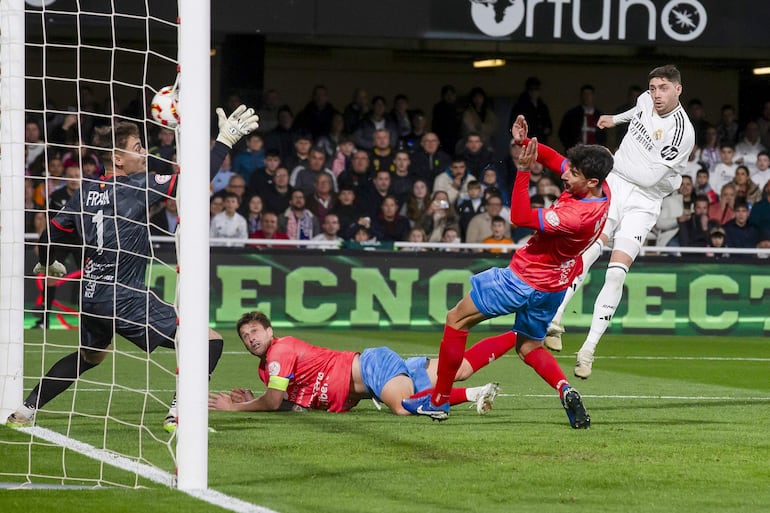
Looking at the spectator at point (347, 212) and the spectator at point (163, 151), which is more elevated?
the spectator at point (163, 151)

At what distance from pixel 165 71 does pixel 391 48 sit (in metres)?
3.80

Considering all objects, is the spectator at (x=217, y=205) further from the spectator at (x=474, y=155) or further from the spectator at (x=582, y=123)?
the spectator at (x=582, y=123)

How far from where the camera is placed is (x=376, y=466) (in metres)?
6.95

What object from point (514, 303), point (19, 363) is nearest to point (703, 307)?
point (514, 303)

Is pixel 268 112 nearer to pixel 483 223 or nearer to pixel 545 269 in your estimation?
pixel 483 223

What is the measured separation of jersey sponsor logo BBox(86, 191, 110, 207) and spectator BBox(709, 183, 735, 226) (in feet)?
41.2

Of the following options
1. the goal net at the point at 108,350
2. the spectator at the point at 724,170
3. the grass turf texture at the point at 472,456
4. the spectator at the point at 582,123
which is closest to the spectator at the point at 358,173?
the spectator at the point at 582,123

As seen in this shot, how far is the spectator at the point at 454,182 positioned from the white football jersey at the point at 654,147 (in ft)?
25.2

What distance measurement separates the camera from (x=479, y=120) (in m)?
20.5

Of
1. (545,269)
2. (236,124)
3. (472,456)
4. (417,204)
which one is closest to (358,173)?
(417,204)

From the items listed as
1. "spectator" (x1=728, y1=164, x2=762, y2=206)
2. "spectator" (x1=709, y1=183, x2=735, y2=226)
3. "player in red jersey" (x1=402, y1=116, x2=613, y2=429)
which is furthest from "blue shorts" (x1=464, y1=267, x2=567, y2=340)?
"spectator" (x1=728, y1=164, x2=762, y2=206)

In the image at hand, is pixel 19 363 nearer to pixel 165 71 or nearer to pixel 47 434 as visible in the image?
pixel 47 434

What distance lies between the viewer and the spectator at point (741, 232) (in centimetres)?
1867

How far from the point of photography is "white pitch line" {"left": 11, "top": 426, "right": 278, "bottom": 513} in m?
5.77
